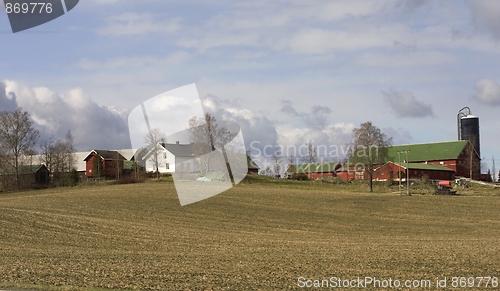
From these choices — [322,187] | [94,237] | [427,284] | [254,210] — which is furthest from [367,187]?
[427,284]

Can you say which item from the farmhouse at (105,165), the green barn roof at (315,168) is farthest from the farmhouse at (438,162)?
the farmhouse at (105,165)

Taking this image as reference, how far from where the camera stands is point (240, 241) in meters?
26.4

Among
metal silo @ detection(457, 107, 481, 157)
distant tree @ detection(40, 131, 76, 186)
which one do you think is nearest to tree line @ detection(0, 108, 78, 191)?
distant tree @ detection(40, 131, 76, 186)

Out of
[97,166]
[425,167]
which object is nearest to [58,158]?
[97,166]

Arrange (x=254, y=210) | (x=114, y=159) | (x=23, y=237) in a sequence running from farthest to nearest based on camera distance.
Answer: (x=114, y=159), (x=254, y=210), (x=23, y=237)

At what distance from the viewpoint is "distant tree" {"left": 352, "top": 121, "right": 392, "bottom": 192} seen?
8119cm

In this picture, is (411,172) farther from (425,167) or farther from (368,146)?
(368,146)

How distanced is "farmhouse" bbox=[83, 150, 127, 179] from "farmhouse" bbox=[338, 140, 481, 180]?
42894 millimetres

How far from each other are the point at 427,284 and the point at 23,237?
1999cm

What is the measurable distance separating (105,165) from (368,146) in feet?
168

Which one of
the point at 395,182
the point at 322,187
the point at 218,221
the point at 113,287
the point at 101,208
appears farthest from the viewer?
the point at 395,182

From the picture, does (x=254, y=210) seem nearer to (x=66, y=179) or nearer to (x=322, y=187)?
(x=322, y=187)

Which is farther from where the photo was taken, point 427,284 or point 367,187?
point 367,187

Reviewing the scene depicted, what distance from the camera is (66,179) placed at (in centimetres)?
7944
